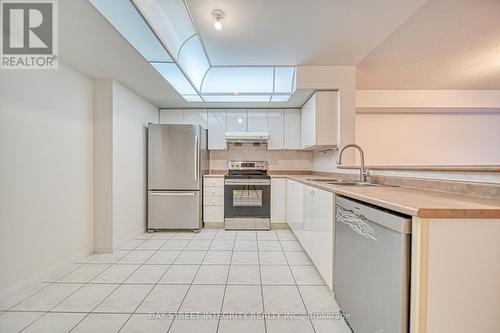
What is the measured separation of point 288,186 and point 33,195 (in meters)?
3.03

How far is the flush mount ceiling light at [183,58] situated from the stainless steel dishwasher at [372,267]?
78.4 inches

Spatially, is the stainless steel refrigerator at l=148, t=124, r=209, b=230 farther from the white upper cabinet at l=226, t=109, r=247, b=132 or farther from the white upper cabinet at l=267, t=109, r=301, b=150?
the white upper cabinet at l=267, t=109, r=301, b=150

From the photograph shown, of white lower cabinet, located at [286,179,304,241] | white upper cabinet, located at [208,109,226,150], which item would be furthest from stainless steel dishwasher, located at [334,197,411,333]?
white upper cabinet, located at [208,109,226,150]

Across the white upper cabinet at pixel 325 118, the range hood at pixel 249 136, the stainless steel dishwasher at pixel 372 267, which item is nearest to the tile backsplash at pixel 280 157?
the range hood at pixel 249 136

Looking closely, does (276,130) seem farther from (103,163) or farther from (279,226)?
(103,163)

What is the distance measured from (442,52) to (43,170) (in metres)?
4.37

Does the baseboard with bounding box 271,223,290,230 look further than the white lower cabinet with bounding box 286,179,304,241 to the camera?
Yes

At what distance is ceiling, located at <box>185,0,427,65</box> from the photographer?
1.91 meters

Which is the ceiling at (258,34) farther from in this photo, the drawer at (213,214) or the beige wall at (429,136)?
the drawer at (213,214)

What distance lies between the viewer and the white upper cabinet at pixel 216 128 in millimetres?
4250

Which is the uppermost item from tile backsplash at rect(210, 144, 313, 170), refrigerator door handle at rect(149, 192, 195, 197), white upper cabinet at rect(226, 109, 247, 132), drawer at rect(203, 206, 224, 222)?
white upper cabinet at rect(226, 109, 247, 132)

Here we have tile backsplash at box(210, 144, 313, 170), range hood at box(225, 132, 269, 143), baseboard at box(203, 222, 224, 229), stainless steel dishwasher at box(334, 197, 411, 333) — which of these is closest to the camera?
stainless steel dishwasher at box(334, 197, 411, 333)

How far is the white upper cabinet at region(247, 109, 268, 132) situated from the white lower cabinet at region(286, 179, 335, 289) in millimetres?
1451

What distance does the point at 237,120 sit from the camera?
424cm
